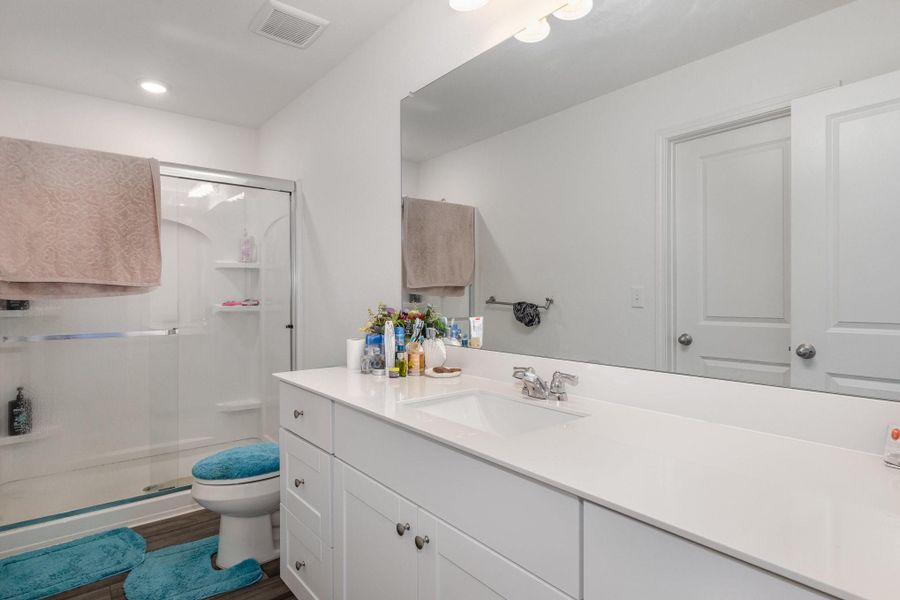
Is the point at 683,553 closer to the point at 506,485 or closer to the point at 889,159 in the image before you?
the point at 506,485

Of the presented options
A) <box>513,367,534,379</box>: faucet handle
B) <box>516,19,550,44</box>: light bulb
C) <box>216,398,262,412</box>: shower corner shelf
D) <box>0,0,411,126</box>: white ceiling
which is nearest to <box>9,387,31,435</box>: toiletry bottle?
<box>216,398,262,412</box>: shower corner shelf

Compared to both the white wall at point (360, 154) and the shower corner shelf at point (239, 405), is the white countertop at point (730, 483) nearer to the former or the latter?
the white wall at point (360, 154)

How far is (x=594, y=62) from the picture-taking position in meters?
1.41

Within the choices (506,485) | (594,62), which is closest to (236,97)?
(594,62)

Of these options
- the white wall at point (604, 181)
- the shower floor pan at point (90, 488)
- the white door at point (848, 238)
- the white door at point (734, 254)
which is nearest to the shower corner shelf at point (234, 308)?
the shower floor pan at point (90, 488)

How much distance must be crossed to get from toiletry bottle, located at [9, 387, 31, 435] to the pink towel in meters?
0.65

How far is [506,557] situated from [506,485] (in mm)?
139

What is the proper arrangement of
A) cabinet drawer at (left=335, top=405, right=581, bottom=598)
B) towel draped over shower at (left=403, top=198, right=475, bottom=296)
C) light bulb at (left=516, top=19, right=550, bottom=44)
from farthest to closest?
towel draped over shower at (left=403, top=198, right=475, bottom=296)
light bulb at (left=516, top=19, right=550, bottom=44)
cabinet drawer at (left=335, top=405, right=581, bottom=598)

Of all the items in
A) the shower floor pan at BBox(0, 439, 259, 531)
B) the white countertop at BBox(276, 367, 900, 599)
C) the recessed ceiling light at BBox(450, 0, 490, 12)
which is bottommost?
the shower floor pan at BBox(0, 439, 259, 531)

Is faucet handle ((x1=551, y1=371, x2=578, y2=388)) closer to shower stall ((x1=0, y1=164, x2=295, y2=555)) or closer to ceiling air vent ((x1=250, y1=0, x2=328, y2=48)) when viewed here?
ceiling air vent ((x1=250, y1=0, x2=328, y2=48))

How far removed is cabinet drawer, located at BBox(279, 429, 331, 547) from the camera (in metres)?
1.54

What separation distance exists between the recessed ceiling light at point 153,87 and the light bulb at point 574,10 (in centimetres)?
248

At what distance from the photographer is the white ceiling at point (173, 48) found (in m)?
2.09

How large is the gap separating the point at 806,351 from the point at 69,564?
287 cm
